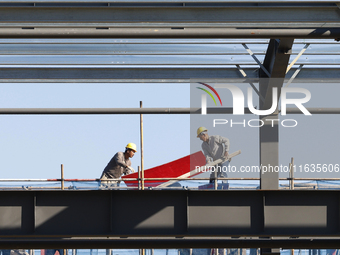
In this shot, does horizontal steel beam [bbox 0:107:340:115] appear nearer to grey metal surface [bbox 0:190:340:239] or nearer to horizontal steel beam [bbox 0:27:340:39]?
grey metal surface [bbox 0:190:340:239]

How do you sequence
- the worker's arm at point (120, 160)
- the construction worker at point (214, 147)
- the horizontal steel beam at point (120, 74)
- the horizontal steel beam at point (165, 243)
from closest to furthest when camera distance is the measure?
the horizontal steel beam at point (165, 243) < the construction worker at point (214, 147) < the worker's arm at point (120, 160) < the horizontal steel beam at point (120, 74)

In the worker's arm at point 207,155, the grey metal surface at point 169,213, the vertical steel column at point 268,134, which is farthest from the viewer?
the worker's arm at point 207,155

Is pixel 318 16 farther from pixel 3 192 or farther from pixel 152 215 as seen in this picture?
pixel 3 192

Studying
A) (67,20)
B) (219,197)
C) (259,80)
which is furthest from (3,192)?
(259,80)

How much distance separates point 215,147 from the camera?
46.7ft

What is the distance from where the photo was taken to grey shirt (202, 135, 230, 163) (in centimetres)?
1398

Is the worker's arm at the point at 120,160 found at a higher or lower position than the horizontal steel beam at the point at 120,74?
lower

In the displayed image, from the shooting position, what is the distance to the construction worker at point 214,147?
45.8 ft

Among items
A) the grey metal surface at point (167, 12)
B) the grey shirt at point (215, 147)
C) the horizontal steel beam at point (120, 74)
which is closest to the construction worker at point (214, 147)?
the grey shirt at point (215, 147)

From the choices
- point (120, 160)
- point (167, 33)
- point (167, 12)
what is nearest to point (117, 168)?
point (120, 160)

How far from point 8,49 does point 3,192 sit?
4838 millimetres

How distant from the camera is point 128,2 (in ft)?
34.8

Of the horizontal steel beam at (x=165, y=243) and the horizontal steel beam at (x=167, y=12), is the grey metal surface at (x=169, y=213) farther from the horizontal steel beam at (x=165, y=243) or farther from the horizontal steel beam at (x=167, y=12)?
the horizontal steel beam at (x=167, y=12)

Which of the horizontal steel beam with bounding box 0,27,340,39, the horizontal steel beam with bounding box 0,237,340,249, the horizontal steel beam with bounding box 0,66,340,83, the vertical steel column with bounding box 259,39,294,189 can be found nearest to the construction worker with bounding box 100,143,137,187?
the horizontal steel beam with bounding box 0,66,340,83
